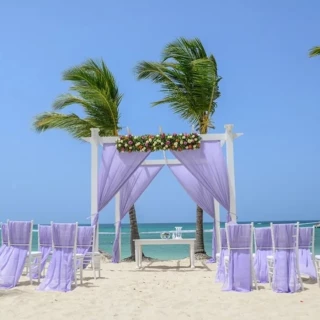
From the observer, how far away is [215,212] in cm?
1088

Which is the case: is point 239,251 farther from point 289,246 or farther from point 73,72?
point 73,72

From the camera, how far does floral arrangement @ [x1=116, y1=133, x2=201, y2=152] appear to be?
9.80m

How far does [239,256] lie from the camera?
648 centimetres

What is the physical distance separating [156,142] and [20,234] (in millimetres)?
3760

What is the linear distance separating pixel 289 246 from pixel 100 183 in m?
4.75

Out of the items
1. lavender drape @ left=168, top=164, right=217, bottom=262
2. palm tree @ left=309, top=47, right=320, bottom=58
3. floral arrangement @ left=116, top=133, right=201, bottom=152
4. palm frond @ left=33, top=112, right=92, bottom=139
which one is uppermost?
palm tree @ left=309, top=47, right=320, bottom=58

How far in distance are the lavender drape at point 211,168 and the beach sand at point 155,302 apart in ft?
7.96

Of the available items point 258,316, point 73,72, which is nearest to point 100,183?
point 73,72

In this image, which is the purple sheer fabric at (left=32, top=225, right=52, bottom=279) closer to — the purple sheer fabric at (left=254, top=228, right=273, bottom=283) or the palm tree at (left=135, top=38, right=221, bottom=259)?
the purple sheer fabric at (left=254, top=228, right=273, bottom=283)

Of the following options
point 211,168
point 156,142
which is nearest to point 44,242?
point 156,142

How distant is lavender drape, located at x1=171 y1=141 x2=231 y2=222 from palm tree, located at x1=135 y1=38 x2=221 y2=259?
1827 mm

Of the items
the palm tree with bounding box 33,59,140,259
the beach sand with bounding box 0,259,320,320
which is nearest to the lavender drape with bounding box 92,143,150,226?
the palm tree with bounding box 33,59,140,259

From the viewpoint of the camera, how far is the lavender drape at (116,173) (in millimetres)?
9914

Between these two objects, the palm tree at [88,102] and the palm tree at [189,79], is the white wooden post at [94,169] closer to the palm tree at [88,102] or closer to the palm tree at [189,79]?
the palm tree at [88,102]
